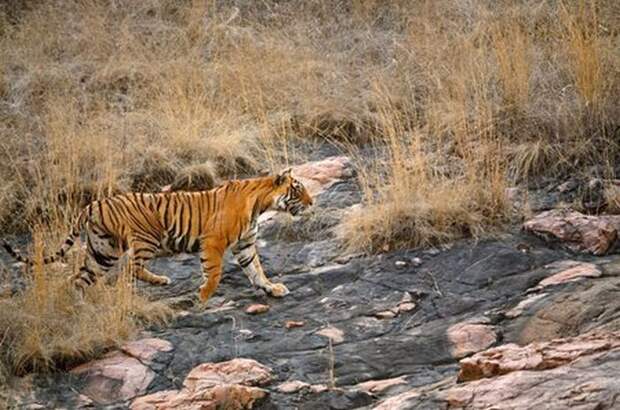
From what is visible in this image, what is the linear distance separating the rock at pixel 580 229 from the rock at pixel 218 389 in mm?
2383

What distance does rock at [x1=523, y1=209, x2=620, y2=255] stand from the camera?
6801 mm

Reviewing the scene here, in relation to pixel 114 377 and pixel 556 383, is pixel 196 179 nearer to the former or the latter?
pixel 114 377

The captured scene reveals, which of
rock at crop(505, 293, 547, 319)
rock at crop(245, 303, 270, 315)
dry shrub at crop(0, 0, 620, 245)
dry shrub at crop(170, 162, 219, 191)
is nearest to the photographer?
rock at crop(505, 293, 547, 319)

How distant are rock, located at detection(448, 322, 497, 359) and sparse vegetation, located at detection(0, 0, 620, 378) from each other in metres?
1.39

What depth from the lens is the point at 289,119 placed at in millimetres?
9570

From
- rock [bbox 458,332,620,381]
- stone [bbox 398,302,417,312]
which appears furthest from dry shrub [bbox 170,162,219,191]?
rock [bbox 458,332,620,381]

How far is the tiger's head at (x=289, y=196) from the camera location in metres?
7.54

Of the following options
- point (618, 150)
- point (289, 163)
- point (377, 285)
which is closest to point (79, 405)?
point (377, 285)

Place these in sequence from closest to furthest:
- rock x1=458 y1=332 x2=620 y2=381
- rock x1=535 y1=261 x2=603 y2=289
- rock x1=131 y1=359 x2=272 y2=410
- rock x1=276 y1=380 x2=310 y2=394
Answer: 1. rock x1=458 y1=332 x2=620 y2=381
2. rock x1=131 y1=359 x2=272 y2=410
3. rock x1=276 y1=380 x2=310 y2=394
4. rock x1=535 y1=261 x2=603 y2=289

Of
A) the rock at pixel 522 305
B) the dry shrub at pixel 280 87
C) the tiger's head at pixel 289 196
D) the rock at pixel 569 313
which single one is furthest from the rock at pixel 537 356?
the tiger's head at pixel 289 196

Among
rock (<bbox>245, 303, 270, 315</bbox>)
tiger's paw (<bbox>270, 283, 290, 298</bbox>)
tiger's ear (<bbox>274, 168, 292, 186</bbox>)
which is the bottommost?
rock (<bbox>245, 303, 270, 315</bbox>)

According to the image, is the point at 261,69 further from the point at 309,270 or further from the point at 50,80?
A: the point at 309,270

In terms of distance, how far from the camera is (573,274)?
6336mm

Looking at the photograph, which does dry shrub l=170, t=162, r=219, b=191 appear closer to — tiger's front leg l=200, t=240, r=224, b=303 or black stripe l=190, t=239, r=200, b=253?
black stripe l=190, t=239, r=200, b=253
